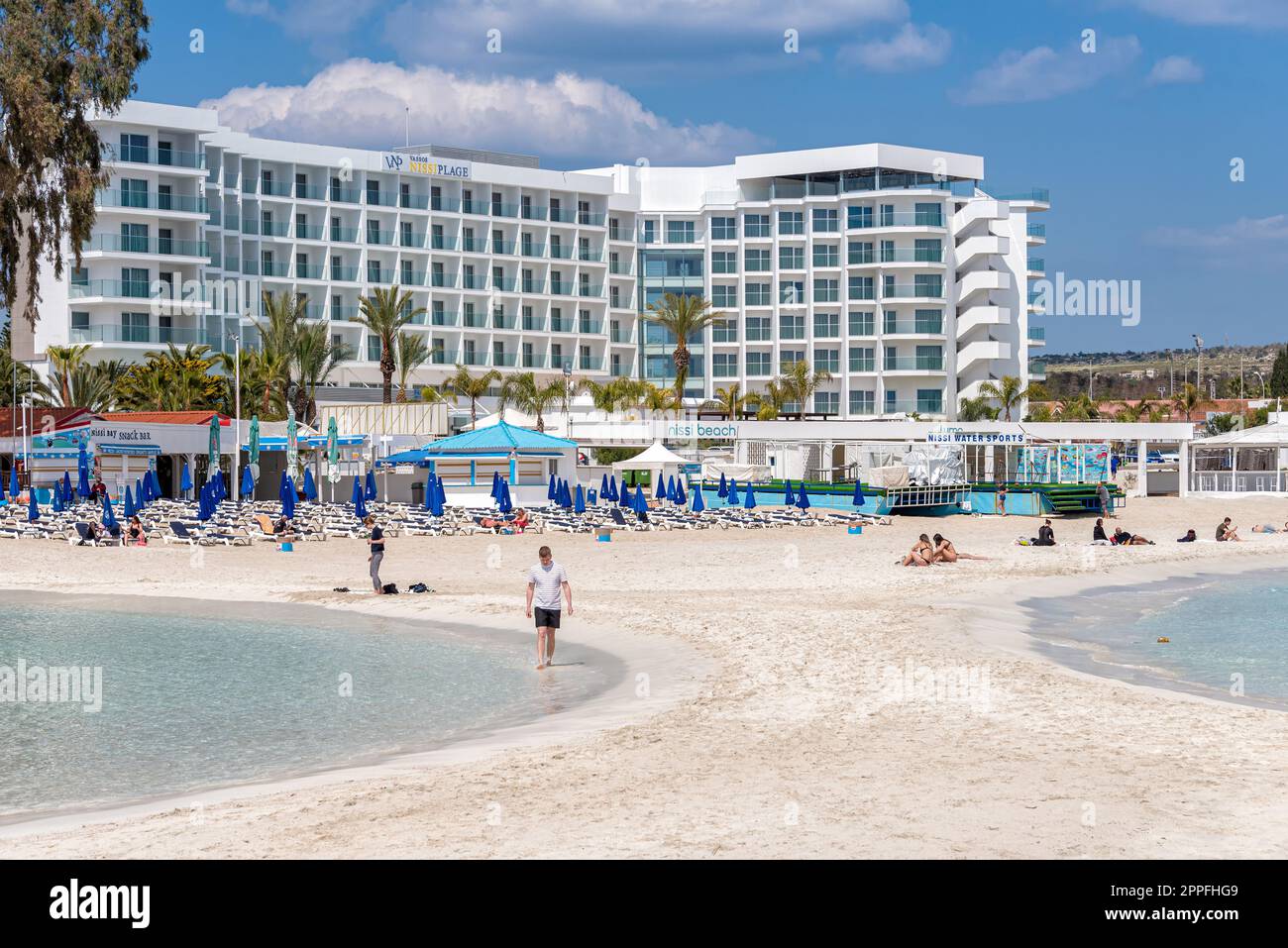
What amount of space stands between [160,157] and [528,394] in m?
23.5

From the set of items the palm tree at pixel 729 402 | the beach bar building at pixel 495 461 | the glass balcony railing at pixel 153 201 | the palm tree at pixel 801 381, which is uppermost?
the glass balcony railing at pixel 153 201

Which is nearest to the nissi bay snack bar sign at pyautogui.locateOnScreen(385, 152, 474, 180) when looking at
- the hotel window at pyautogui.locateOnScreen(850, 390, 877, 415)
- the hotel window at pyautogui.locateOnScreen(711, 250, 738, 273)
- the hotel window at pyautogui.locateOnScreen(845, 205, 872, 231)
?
the hotel window at pyautogui.locateOnScreen(711, 250, 738, 273)

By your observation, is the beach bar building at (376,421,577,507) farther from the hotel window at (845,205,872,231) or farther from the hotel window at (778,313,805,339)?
the hotel window at (845,205,872,231)

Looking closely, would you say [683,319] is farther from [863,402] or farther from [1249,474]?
[1249,474]

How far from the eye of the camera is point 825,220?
95875 mm

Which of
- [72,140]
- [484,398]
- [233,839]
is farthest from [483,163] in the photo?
[233,839]

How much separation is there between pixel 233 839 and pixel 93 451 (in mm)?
39079

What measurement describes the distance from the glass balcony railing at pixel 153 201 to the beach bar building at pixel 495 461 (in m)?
32.1

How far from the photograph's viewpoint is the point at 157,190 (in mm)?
76688

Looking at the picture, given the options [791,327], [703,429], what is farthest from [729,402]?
[703,429]

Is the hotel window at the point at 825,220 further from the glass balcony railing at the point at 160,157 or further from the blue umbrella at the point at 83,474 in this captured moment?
the blue umbrella at the point at 83,474

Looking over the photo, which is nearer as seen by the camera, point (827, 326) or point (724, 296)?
point (827, 326)

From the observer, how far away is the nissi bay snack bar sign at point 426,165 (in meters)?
88.7

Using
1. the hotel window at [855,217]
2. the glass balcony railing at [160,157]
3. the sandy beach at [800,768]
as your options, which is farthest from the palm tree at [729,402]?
the sandy beach at [800,768]
